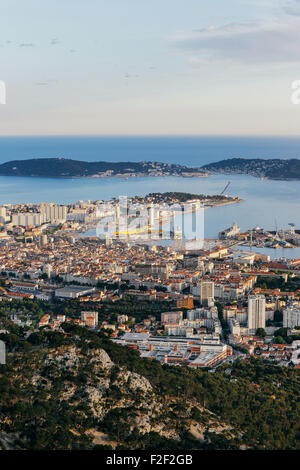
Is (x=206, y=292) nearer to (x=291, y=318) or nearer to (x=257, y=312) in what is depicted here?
(x=257, y=312)

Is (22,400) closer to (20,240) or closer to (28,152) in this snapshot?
(20,240)

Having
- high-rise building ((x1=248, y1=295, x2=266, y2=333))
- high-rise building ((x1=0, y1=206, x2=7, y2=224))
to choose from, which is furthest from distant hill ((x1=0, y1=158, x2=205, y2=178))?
high-rise building ((x1=248, y1=295, x2=266, y2=333))

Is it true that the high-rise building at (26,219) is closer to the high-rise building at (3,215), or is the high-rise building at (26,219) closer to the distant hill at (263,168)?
the high-rise building at (3,215)

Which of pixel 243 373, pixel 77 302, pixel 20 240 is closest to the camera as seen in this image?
pixel 243 373

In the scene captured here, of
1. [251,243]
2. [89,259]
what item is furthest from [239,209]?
[89,259]

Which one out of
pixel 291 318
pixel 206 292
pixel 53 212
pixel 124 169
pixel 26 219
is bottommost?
pixel 291 318

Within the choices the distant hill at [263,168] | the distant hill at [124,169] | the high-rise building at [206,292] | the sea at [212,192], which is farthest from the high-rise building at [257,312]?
the distant hill at [124,169]

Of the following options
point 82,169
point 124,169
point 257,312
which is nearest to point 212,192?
point 124,169
